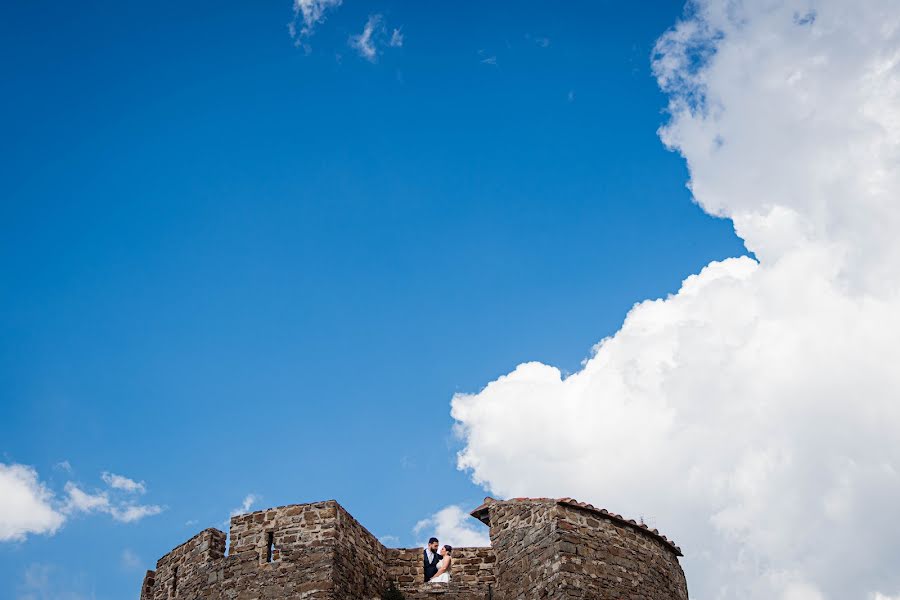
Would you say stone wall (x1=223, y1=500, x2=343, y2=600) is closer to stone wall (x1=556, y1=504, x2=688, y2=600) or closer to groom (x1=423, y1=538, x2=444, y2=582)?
groom (x1=423, y1=538, x2=444, y2=582)

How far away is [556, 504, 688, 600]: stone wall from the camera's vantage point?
2605 centimetres

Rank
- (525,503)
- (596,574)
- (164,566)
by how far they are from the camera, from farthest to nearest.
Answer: (164,566) < (525,503) < (596,574)

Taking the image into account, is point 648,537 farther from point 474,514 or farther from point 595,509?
point 474,514

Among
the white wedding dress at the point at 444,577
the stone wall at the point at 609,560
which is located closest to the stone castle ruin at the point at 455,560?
the stone wall at the point at 609,560

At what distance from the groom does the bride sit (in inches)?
7.9

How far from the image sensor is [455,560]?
29.4 m

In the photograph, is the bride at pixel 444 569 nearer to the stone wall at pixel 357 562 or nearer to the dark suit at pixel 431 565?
the dark suit at pixel 431 565

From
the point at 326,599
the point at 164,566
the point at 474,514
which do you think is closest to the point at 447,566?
the point at 474,514

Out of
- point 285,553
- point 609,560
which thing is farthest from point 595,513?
point 285,553

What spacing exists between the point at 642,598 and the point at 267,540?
11639mm

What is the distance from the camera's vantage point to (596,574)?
86.4 feet

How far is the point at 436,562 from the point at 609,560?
19.9ft

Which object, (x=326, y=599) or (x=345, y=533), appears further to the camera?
(x=345, y=533)

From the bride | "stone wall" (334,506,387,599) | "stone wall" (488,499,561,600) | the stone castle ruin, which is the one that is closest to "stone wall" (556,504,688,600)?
the stone castle ruin
